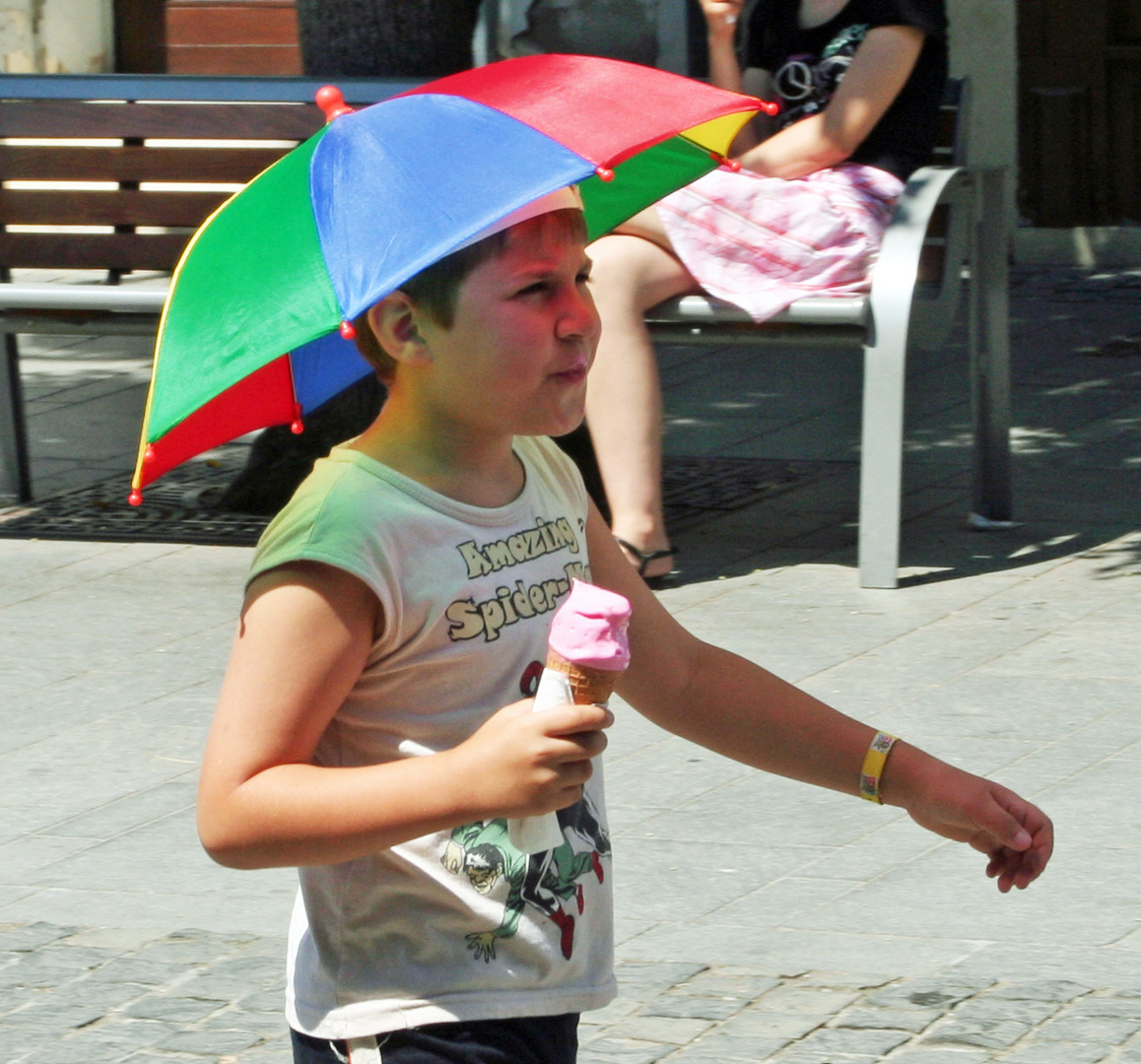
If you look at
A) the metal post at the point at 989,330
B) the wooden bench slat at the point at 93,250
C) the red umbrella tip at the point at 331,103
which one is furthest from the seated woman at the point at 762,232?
the red umbrella tip at the point at 331,103

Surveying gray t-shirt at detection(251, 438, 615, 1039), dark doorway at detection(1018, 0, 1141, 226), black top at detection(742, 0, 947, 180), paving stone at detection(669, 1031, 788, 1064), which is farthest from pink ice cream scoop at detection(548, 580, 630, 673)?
dark doorway at detection(1018, 0, 1141, 226)

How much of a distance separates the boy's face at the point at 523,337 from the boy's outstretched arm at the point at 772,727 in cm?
33

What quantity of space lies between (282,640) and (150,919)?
7.06 feet

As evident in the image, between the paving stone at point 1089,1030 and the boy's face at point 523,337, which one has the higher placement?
the boy's face at point 523,337

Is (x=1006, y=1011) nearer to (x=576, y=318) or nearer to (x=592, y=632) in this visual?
(x=576, y=318)

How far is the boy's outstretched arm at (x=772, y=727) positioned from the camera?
95.8 inches

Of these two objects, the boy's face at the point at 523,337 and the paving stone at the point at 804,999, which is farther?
the paving stone at the point at 804,999

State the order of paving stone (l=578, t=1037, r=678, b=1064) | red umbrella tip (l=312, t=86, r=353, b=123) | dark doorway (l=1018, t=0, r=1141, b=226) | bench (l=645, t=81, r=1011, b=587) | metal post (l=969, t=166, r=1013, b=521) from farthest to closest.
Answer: dark doorway (l=1018, t=0, r=1141, b=226), metal post (l=969, t=166, r=1013, b=521), bench (l=645, t=81, r=1011, b=587), paving stone (l=578, t=1037, r=678, b=1064), red umbrella tip (l=312, t=86, r=353, b=123)

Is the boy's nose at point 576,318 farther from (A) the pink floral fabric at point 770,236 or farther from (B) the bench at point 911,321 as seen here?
(A) the pink floral fabric at point 770,236

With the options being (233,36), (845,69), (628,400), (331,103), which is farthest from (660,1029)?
(233,36)

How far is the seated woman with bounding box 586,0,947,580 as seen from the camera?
6051 mm

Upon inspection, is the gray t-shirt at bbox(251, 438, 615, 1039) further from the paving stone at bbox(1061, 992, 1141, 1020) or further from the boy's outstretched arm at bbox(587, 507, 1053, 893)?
the paving stone at bbox(1061, 992, 1141, 1020)

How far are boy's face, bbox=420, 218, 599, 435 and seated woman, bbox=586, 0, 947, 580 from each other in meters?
3.81

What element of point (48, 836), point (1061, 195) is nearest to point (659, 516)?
point (48, 836)
